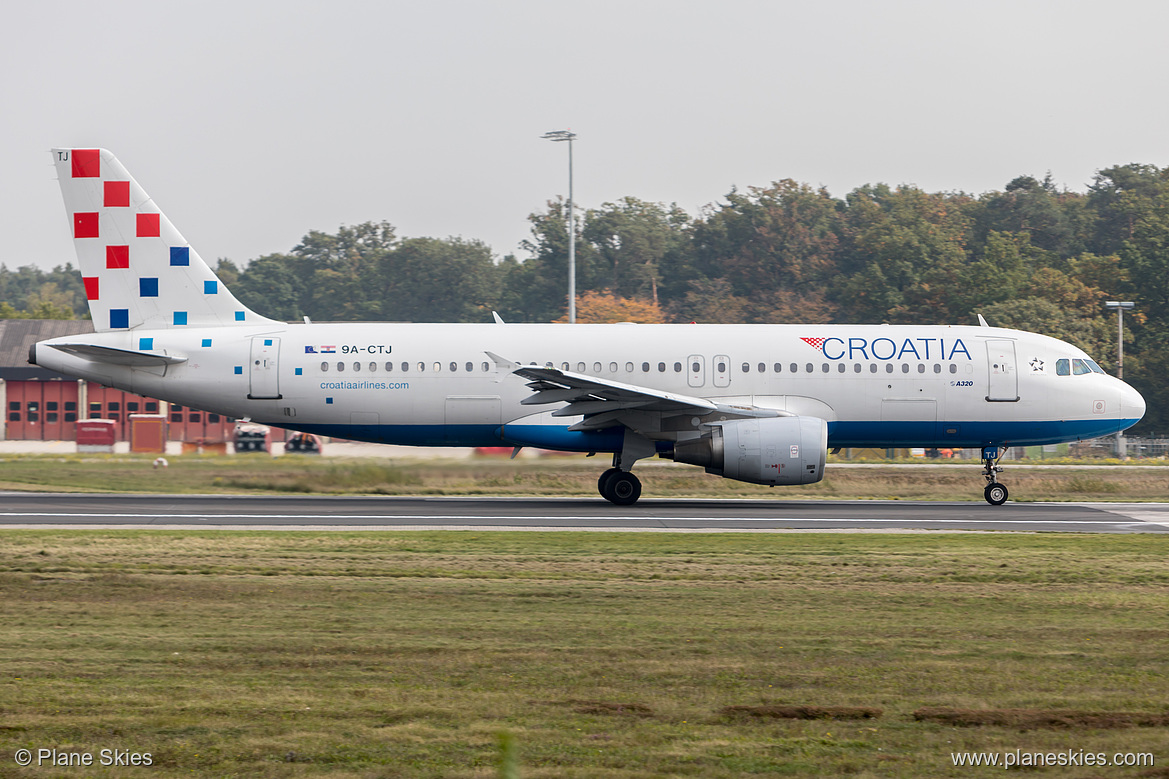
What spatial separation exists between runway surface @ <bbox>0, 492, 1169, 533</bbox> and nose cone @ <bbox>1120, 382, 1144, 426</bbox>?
1900 millimetres

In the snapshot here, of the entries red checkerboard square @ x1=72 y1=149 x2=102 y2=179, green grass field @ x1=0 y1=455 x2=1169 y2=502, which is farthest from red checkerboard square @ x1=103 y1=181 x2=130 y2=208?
green grass field @ x1=0 y1=455 x2=1169 y2=502

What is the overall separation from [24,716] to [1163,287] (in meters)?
60.1

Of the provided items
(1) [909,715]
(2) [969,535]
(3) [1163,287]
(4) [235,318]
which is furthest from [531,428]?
(3) [1163,287]

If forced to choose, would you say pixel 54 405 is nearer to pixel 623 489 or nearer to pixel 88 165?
pixel 88 165

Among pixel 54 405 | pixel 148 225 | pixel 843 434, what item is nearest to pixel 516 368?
pixel 843 434

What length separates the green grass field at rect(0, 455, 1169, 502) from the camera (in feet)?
79.3

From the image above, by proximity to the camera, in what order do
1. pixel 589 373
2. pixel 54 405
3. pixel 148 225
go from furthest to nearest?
pixel 54 405 → pixel 148 225 → pixel 589 373

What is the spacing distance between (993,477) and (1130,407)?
10.7 feet

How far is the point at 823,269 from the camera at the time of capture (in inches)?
2783

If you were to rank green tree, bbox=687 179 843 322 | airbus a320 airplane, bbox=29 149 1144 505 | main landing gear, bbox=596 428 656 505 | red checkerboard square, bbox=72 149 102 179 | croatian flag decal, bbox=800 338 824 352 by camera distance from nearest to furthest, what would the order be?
main landing gear, bbox=596 428 656 505, airbus a320 airplane, bbox=29 149 1144 505, croatian flag decal, bbox=800 338 824 352, red checkerboard square, bbox=72 149 102 179, green tree, bbox=687 179 843 322

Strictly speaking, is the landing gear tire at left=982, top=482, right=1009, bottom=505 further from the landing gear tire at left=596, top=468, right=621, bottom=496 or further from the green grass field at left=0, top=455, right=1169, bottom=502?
the landing gear tire at left=596, top=468, right=621, bottom=496

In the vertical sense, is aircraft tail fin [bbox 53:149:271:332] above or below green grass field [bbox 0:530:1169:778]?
above

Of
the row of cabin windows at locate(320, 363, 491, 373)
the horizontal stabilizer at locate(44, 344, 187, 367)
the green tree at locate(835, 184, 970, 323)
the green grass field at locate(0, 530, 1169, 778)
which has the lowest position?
the green grass field at locate(0, 530, 1169, 778)

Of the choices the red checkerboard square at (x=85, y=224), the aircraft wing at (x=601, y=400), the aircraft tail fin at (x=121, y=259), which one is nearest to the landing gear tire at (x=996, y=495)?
the aircraft wing at (x=601, y=400)
